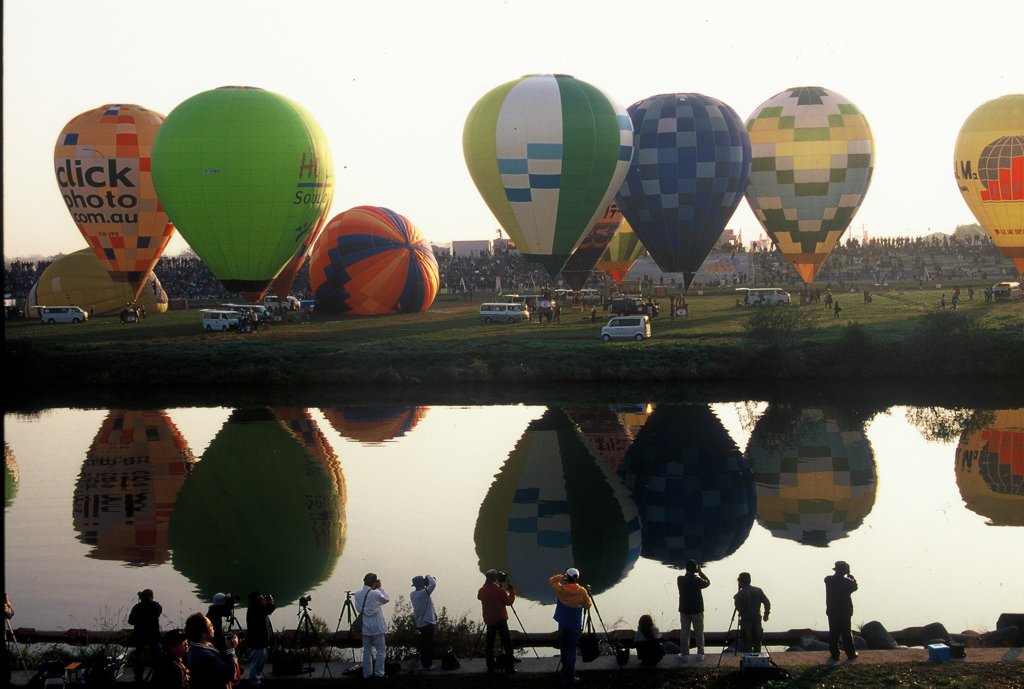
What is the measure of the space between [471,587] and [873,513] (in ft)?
21.9

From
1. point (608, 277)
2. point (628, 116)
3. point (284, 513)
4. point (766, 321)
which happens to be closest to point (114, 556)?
point (284, 513)

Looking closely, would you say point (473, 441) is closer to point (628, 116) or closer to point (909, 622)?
point (909, 622)

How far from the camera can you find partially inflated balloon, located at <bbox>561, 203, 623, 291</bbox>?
141 ft

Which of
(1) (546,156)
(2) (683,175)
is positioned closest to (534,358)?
(1) (546,156)

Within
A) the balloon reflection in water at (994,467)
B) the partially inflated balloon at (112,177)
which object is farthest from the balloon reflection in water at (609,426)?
the partially inflated balloon at (112,177)

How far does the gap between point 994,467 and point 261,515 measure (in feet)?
37.0

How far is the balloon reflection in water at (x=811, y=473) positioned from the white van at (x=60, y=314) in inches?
1077

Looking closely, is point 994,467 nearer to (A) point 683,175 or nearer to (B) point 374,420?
(B) point 374,420

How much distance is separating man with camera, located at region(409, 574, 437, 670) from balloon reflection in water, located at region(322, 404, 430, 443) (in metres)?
15.1

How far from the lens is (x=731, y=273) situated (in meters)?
79.8

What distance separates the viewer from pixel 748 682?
10367 mm

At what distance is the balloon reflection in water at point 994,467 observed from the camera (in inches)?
771

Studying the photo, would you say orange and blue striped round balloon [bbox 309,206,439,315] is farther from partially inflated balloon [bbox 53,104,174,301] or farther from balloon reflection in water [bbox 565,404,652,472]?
balloon reflection in water [bbox 565,404,652,472]

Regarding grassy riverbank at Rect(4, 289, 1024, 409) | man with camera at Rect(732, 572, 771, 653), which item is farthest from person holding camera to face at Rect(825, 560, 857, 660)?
grassy riverbank at Rect(4, 289, 1024, 409)
